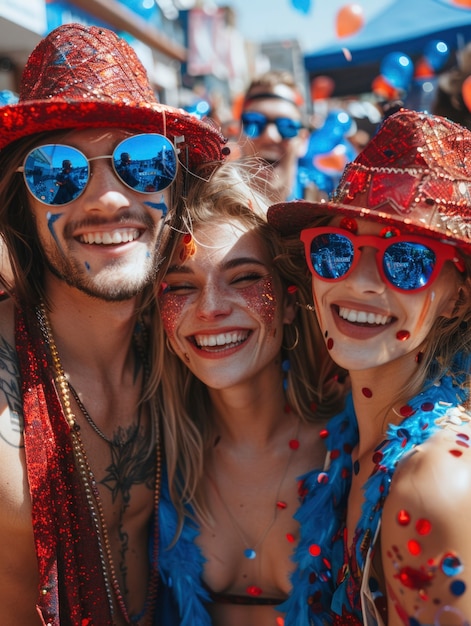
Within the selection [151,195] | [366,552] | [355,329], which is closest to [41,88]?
[151,195]

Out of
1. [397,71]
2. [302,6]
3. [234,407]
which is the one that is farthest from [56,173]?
[302,6]

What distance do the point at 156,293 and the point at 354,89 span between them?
21.7 ft

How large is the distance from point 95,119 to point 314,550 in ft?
4.69

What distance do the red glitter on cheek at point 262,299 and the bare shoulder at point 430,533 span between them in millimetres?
795

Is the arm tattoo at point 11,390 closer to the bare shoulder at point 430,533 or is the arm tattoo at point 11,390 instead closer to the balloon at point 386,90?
the bare shoulder at point 430,533

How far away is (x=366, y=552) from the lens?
5.29 ft

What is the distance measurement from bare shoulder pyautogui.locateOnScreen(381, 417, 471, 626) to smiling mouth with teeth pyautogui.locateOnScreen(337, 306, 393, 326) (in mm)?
331

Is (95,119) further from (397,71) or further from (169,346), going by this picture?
(397,71)

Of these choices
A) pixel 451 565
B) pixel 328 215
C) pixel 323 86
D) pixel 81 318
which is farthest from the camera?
pixel 323 86

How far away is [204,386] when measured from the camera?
2453mm

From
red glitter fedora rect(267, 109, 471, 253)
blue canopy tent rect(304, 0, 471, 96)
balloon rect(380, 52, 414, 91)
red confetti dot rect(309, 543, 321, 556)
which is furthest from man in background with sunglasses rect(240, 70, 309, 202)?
red confetti dot rect(309, 543, 321, 556)

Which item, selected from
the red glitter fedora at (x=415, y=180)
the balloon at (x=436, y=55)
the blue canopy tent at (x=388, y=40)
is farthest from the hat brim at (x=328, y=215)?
the blue canopy tent at (x=388, y=40)

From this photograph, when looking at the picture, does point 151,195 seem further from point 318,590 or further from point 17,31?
point 17,31

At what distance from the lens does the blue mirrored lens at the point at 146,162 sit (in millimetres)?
2068
